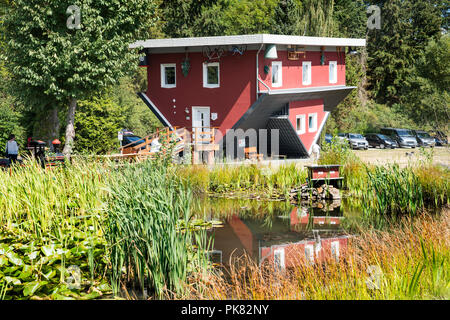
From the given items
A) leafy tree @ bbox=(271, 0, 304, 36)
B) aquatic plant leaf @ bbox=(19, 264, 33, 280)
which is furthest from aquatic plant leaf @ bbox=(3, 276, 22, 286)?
leafy tree @ bbox=(271, 0, 304, 36)

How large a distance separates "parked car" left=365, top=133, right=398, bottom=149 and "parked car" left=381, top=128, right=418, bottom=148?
404 mm

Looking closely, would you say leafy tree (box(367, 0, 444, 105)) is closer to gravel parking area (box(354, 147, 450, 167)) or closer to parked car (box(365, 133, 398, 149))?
parked car (box(365, 133, 398, 149))

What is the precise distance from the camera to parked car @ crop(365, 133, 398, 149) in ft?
128

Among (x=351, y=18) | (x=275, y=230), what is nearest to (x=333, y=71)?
(x=275, y=230)

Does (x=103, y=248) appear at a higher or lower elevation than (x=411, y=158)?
lower

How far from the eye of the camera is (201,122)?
27.9 metres

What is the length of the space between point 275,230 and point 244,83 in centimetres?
1277

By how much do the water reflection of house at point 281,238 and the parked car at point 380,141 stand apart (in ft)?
79.0

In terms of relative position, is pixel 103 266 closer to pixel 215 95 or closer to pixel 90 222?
pixel 90 222

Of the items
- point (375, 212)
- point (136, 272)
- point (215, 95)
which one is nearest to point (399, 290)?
point (136, 272)

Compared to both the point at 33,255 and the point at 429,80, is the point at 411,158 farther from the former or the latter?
the point at 429,80

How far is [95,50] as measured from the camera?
23.4m

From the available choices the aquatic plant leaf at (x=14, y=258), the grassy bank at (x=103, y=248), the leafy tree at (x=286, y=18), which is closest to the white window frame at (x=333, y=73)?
the leafy tree at (x=286, y=18)

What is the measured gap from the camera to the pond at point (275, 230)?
38.4 feet
